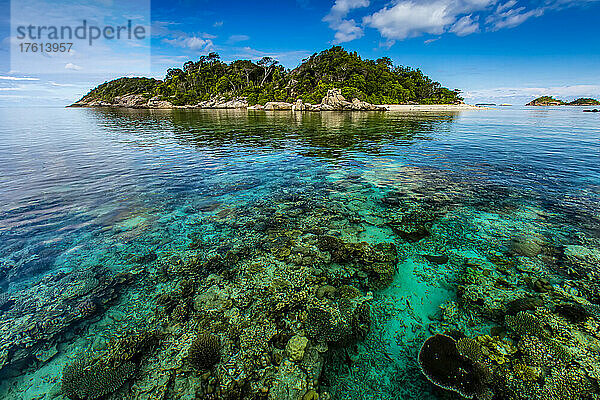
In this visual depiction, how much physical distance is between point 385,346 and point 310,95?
12766cm

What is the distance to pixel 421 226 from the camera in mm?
9070

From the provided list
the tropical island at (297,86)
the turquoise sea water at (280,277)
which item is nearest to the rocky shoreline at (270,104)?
the tropical island at (297,86)

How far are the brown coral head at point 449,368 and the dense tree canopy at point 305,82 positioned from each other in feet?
374

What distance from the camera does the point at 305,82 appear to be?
13150cm

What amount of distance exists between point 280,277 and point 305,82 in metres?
141

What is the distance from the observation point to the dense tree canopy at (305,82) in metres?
128

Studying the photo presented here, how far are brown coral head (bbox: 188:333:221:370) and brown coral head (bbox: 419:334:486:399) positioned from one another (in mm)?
3721

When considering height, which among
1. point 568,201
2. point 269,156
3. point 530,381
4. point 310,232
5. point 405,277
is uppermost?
point 269,156

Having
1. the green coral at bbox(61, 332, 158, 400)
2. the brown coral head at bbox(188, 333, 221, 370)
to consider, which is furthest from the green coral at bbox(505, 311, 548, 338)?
the green coral at bbox(61, 332, 158, 400)

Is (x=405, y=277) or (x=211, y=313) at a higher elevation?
(x=405, y=277)

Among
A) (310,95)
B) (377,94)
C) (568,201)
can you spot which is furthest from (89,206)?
(377,94)

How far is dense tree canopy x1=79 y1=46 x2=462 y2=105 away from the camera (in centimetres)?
12825

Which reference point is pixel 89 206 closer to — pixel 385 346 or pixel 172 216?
pixel 172 216

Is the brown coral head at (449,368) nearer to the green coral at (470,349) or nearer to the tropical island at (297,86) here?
the green coral at (470,349)
